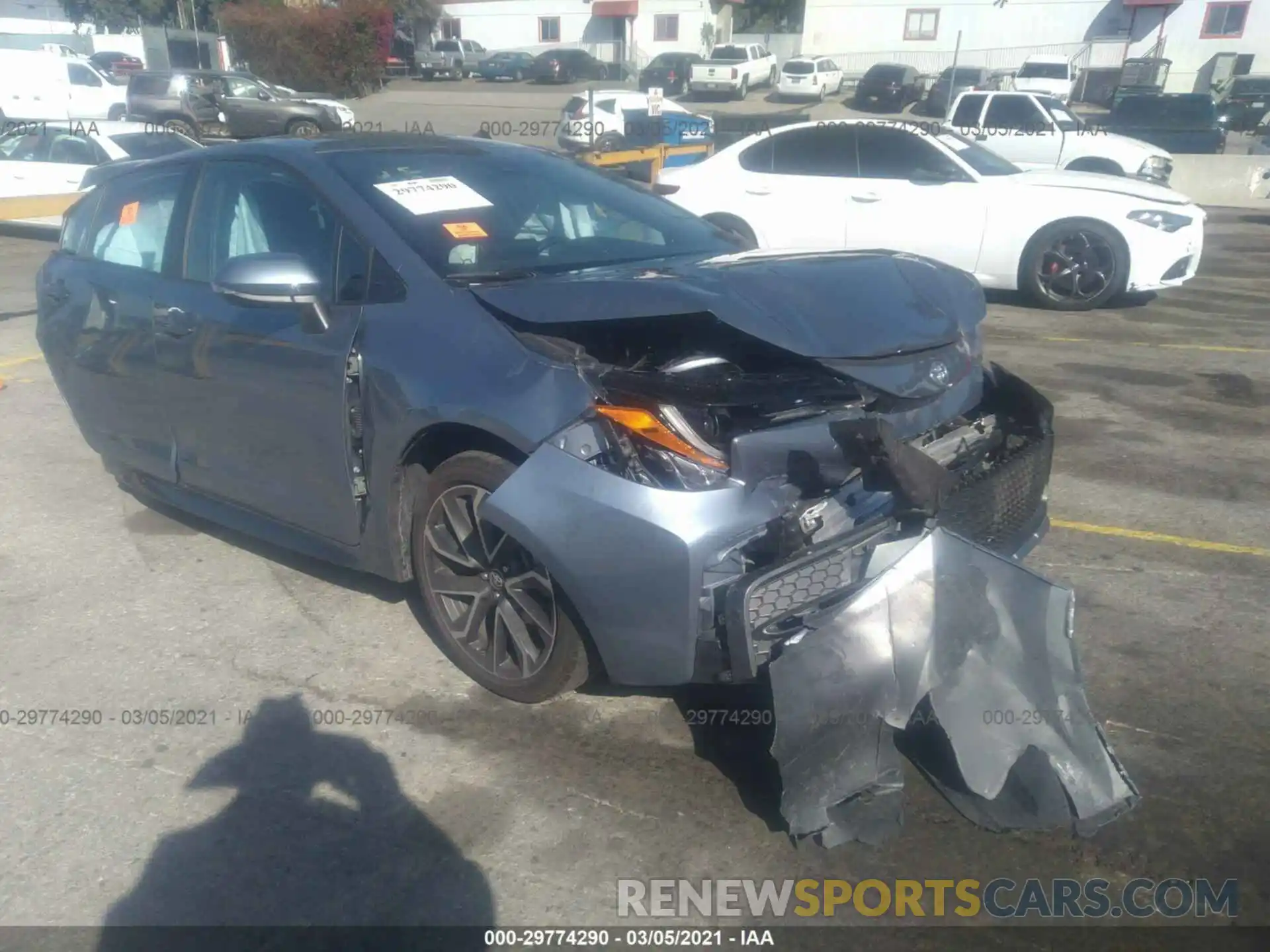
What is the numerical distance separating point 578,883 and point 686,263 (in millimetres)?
2137

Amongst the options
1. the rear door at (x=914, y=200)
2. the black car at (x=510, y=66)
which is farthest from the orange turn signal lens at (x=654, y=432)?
the black car at (x=510, y=66)

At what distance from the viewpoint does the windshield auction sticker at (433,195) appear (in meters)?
3.80

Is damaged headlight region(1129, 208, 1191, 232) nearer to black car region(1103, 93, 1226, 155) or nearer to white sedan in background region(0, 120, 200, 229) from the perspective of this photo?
white sedan in background region(0, 120, 200, 229)

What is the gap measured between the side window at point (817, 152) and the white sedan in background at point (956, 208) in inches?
0.4

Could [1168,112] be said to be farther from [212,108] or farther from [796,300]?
[796,300]

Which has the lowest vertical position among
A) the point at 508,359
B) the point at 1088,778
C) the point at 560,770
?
the point at 560,770

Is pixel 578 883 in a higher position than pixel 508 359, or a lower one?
lower

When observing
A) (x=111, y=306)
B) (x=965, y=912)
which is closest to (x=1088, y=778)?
(x=965, y=912)

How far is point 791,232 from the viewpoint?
10.3 m

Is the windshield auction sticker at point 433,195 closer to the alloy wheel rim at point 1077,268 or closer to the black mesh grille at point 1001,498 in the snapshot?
the black mesh grille at point 1001,498

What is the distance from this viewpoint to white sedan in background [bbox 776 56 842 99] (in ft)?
136

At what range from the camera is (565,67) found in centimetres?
4616

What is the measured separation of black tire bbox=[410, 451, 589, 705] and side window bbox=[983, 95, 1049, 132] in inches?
637

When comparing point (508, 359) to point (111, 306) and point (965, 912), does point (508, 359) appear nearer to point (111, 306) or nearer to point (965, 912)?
point (965, 912)
